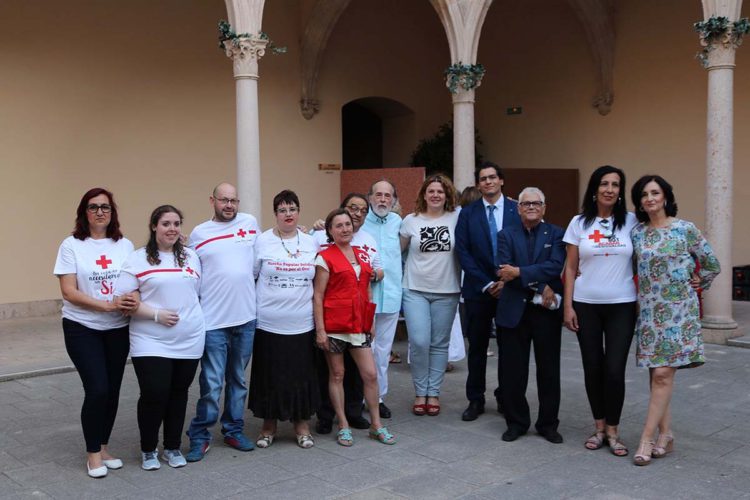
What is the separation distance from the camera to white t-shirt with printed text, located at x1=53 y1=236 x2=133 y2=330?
442 cm

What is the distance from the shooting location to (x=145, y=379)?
443 cm

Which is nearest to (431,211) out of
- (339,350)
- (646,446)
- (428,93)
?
(339,350)

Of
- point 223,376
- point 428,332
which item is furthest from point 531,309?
point 223,376

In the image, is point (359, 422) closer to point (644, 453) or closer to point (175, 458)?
point (175, 458)

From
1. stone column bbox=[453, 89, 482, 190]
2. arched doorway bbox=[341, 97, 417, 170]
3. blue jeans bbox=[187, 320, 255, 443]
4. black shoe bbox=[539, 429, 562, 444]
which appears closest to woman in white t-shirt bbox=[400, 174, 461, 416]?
black shoe bbox=[539, 429, 562, 444]

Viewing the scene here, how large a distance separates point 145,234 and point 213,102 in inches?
96.7

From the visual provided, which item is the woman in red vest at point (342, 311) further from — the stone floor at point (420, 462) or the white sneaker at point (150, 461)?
the white sneaker at point (150, 461)

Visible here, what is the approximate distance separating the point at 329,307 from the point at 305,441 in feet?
2.91

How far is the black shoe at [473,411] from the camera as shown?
5.70 meters

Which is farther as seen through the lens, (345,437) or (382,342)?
(382,342)

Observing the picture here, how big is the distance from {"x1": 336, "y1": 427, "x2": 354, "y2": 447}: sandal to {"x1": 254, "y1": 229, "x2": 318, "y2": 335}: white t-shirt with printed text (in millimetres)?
739

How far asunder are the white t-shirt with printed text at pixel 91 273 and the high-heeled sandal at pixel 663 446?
329 cm

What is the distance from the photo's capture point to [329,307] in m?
4.98

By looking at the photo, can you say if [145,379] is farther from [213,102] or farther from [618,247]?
[213,102]
